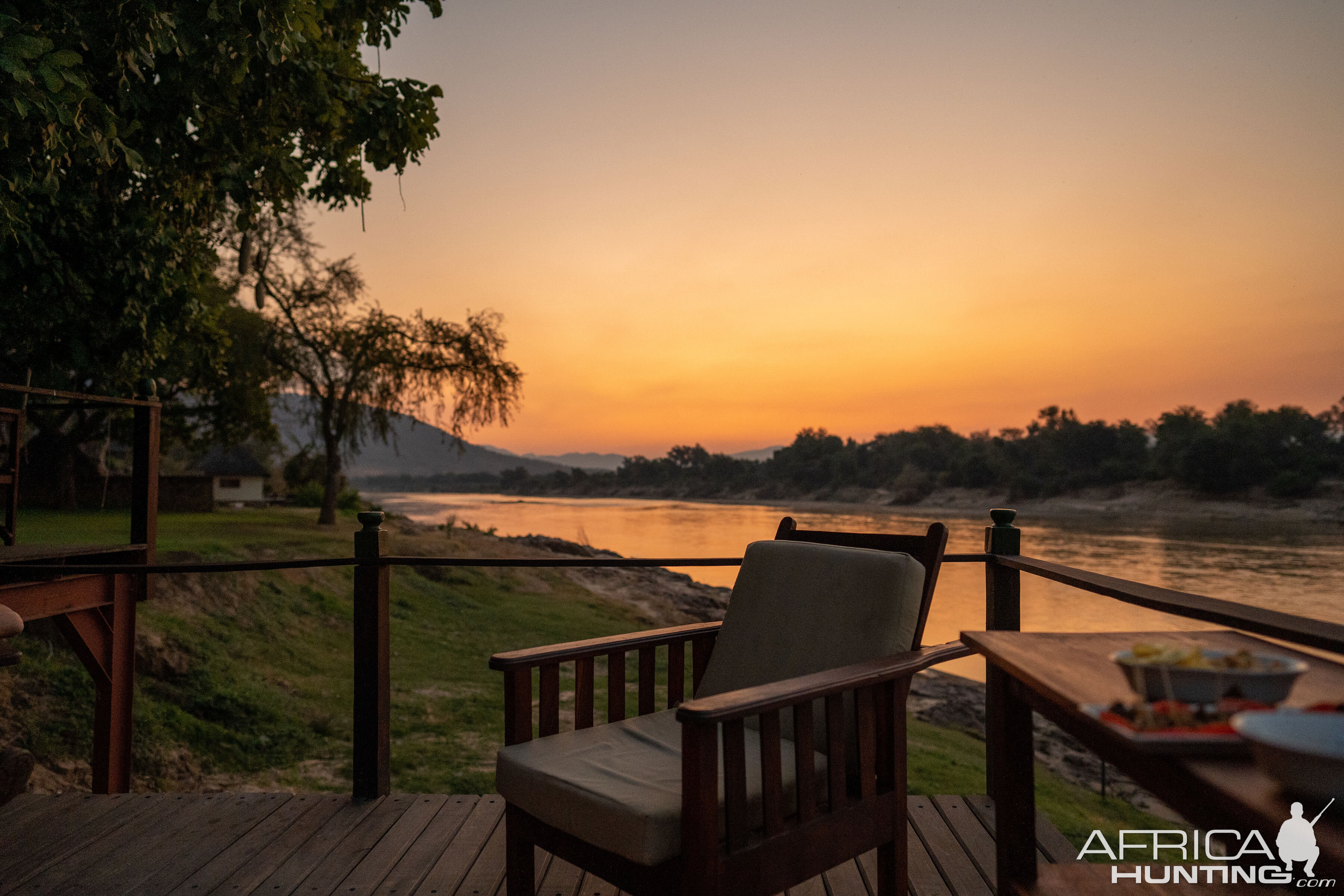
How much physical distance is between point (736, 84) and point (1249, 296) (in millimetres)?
11711

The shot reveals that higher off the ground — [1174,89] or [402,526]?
[1174,89]

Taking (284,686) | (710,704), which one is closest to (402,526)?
(284,686)

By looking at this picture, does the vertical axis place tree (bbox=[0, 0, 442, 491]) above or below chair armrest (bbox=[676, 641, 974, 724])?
above

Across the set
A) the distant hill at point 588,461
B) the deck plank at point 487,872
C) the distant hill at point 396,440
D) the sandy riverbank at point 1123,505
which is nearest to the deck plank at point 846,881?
the deck plank at point 487,872

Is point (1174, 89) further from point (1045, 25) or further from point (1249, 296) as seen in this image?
point (1249, 296)

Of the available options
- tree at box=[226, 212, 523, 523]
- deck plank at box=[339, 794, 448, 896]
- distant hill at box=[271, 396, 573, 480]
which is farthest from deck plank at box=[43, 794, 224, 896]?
tree at box=[226, 212, 523, 523]

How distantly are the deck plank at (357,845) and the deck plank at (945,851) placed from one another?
1506 millimetres

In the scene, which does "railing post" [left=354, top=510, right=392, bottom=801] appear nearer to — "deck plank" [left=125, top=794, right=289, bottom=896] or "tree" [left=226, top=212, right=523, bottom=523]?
"deck plank" [left=125, top=794, right=289, bottom=896]

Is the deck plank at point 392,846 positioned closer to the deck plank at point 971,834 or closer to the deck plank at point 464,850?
the deck plank at point 464,850

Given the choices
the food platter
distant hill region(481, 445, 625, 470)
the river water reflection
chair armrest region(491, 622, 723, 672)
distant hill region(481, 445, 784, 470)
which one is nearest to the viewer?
the food platter

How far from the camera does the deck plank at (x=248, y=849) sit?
6.77 feet

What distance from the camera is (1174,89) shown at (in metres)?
9.56

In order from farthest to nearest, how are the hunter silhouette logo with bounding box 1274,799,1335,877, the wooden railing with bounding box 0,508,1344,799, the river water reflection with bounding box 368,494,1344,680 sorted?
the river water reflection with bounding box 368,494,1344,680, the wooden railing with bounding box 0,508,1344,799, the hunter silhouette logo with bounding box 1274,799,1335,877

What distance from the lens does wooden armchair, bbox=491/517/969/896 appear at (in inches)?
57.0
